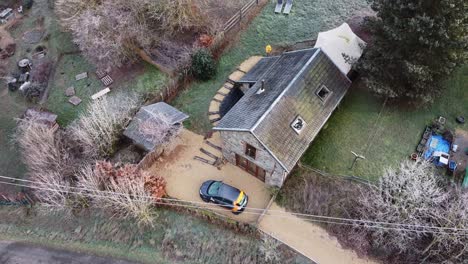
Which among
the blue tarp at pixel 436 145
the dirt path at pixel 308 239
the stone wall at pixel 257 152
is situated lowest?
the dirt path at pixel 308 239

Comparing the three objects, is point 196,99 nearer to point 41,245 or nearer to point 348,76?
point 348,76

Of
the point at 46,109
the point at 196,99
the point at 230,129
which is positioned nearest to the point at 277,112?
the point at 230,129

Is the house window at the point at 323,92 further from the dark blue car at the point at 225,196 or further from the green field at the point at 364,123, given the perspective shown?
the dark blue car at the point at 225,196

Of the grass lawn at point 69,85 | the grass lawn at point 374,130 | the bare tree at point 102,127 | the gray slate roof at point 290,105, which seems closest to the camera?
the gray slate roof at point 290,105

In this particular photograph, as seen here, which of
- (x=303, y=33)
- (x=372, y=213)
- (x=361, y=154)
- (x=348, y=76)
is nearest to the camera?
(x=372, y=213)

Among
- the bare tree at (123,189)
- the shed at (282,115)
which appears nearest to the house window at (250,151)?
the shed at (282,115)

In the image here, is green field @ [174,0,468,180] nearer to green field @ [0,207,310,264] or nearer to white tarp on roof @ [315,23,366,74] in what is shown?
white tarp on roof @ [315,23,366,74]
